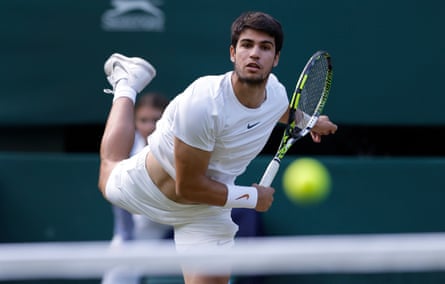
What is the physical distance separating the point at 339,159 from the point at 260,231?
2.22 ft

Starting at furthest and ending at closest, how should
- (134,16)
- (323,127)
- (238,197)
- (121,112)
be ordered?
(134,16), (121,112), (323,127), (238,197)

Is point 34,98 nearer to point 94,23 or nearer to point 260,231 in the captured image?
point 94,23

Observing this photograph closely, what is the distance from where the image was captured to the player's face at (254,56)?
3.25 m

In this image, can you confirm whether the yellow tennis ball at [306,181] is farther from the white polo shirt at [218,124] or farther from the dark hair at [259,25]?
the dark hair at [259,25]

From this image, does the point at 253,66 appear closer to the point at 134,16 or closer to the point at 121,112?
the point at 121,112

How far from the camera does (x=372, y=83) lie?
5430 mm

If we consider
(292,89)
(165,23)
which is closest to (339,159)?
(292,89)

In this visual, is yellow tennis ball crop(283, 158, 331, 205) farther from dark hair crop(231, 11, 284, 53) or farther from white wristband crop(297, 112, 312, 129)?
dark hair crop(231, 11, 284, 53)

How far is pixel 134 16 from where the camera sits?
5316 millimetres

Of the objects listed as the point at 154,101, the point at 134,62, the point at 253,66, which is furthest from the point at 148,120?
the point at 253,66

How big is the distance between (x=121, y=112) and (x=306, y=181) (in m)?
1.17

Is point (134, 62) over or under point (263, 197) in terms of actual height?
over

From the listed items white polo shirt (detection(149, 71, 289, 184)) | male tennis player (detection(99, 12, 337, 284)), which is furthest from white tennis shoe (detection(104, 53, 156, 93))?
white polo shirt (detection(149, 71, 289, 184))

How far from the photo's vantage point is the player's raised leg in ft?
12.7
